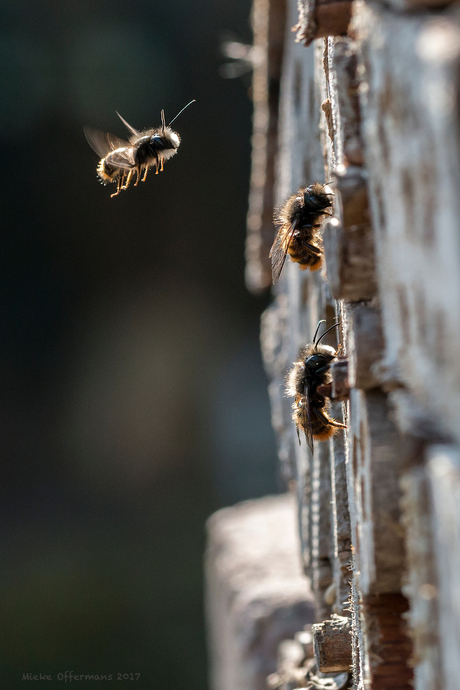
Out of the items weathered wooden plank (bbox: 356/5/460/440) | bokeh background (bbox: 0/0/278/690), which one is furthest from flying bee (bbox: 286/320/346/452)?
bokeh background (bbox: 0/0/278/690)

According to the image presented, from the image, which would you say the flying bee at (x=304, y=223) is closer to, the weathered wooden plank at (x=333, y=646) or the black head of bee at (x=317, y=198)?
the black head of bee at (x=317, y=198)

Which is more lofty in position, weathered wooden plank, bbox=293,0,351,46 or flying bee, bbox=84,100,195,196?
flying bee, bbox=84,100,195,196

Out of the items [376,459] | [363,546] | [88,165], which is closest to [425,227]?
[376,459]

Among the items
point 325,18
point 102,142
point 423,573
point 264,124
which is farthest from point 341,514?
point 264,124

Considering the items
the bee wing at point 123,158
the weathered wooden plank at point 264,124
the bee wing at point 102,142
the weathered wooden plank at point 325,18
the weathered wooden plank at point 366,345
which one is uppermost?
the weathered wooden plank at point 264,124

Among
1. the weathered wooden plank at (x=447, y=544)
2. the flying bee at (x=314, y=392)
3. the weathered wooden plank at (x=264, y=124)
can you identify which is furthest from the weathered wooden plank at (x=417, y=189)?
the weathered wooden plank at (x=264, y=124)

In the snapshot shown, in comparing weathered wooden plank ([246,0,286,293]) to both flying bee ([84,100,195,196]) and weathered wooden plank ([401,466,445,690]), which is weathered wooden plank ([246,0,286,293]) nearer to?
flying bee ([84,100,195,196])
